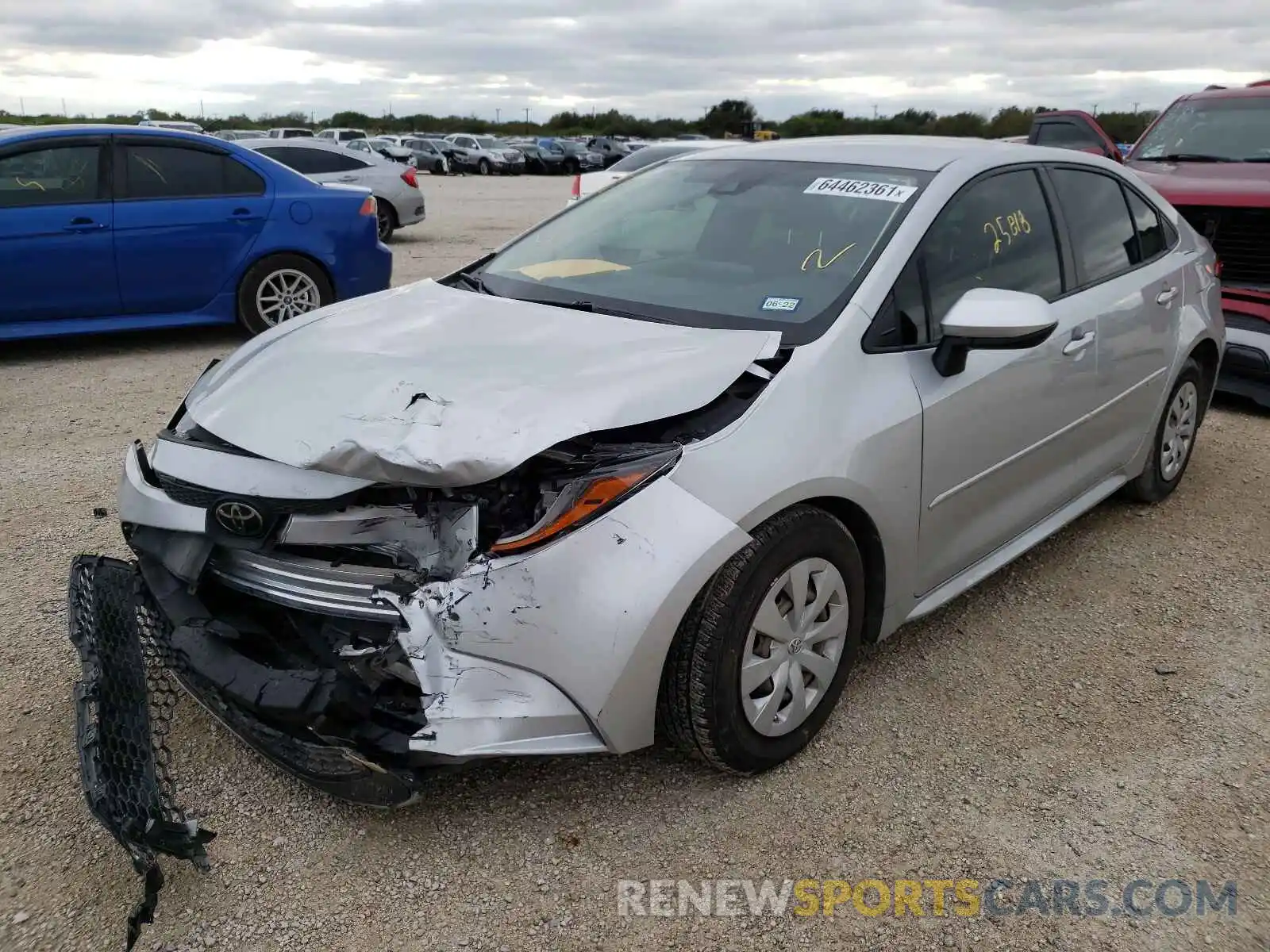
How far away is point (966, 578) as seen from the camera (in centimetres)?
328

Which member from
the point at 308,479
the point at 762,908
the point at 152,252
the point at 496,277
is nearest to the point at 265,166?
the point at 152,252

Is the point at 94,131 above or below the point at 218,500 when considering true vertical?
above

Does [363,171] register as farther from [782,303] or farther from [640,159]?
[782,303]

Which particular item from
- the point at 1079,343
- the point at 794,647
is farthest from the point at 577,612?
the point at 1079,343

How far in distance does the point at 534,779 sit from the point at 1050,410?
211 cm

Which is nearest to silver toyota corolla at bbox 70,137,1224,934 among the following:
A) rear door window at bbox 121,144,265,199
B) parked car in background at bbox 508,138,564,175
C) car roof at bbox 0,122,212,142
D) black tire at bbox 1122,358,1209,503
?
black tire at bbox 1122,358,1209,503

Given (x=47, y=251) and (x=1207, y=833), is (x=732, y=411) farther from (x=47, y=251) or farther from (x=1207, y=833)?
(x=47, y=251)

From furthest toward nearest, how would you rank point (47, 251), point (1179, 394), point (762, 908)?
point (47, 251) → point (1179, 394) → point (762, 908)

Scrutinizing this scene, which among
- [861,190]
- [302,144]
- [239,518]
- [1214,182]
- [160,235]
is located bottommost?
[239,518]

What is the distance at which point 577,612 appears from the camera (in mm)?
2227

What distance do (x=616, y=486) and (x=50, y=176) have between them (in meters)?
6.06

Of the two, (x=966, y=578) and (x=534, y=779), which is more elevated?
(x=966, y=578)

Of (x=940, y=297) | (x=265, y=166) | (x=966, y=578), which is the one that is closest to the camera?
(x=940, y=297)

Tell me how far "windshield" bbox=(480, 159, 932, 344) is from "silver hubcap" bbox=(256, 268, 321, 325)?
406cm
